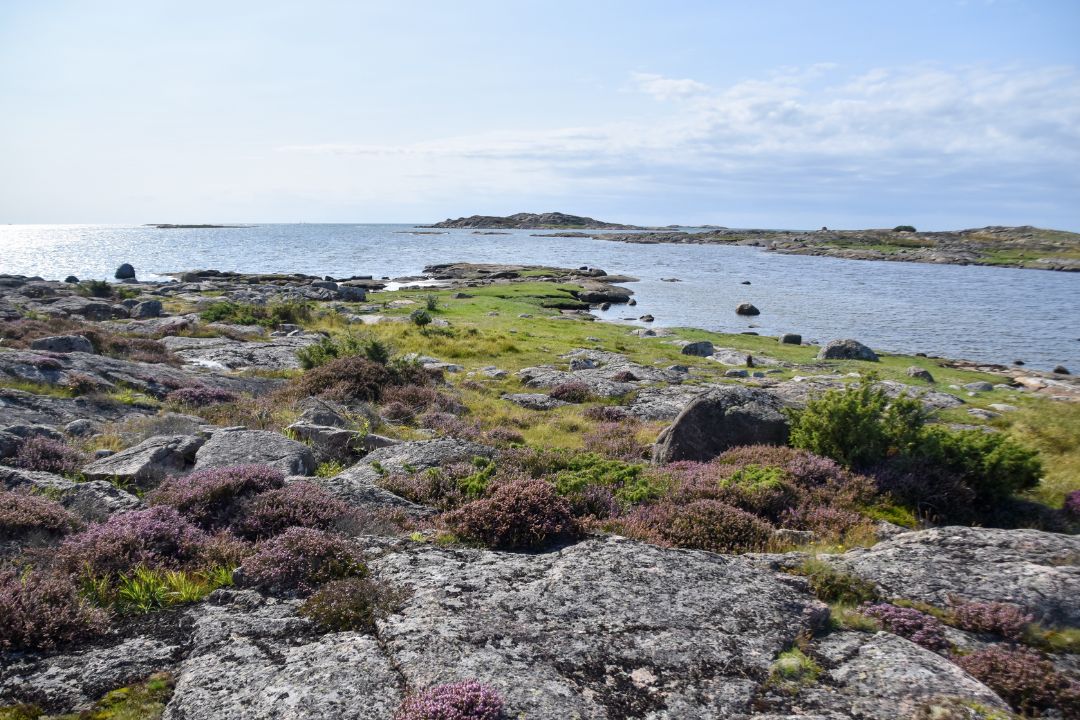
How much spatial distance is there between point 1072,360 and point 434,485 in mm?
51272

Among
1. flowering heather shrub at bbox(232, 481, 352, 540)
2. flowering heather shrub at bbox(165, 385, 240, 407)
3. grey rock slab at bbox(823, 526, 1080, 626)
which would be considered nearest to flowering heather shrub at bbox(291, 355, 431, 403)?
flowering heather shrub at bbox(165, 385, 240, 407)

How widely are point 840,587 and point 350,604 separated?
17.9 ft

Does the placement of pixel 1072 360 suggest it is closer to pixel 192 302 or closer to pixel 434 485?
pixel 434 485

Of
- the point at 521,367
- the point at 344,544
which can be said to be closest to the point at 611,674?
the point at 344,544

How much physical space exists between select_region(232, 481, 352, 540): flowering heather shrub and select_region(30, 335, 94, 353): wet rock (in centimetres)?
1565

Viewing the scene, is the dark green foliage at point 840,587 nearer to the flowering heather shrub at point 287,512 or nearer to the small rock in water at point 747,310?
the flowering heather shrub at point 287,512

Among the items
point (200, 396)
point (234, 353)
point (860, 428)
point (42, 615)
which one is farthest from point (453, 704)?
point (234, 353)

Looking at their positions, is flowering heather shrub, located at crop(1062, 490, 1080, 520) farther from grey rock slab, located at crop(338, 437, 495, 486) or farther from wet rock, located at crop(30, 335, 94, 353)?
wet rock, located at crop(30, 335, 94, 353)

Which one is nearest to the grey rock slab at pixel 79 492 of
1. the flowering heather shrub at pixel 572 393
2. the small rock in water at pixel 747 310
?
the flowering heather shrub at pixel 572 393

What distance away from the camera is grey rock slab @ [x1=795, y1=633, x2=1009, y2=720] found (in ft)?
16.9

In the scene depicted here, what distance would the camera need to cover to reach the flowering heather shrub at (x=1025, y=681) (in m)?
5.32

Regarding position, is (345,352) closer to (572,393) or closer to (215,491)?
(572,393)

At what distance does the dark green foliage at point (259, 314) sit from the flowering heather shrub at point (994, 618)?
39560mm

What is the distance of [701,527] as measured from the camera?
9227mm
